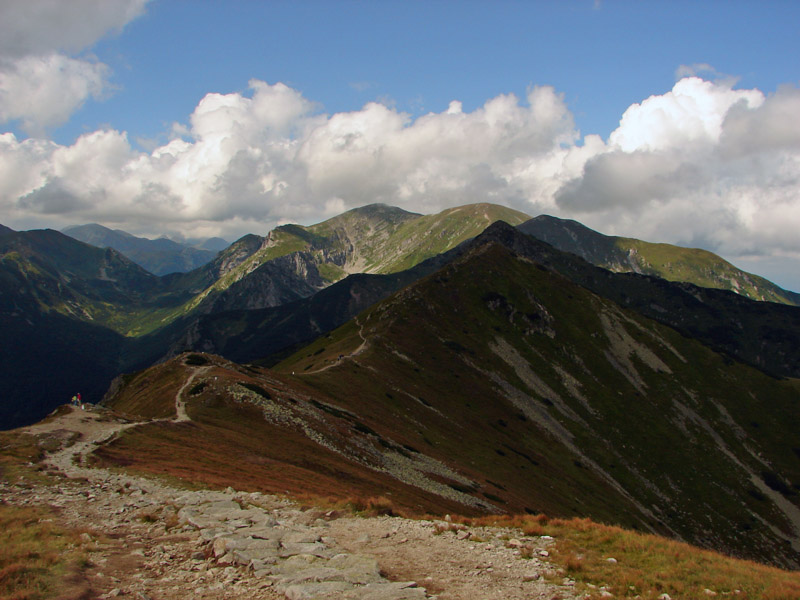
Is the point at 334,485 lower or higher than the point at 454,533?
lower

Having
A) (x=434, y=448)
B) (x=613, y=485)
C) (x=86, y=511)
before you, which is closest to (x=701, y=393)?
(x=613, y=485)

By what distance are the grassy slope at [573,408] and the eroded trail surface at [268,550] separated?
160 ft

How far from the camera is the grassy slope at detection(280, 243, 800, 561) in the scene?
3829 inches

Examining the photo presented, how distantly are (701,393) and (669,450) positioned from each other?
166 ft

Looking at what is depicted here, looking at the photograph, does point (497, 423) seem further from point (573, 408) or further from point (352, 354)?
point (352, 354)

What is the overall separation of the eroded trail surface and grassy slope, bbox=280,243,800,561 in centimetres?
4882

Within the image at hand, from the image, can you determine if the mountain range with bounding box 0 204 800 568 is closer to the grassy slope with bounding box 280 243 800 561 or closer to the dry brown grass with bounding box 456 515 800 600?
the grassy slope with bounding box 280 243 800 561

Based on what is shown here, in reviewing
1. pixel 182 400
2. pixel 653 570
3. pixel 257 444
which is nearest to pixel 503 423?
pixel 182 400

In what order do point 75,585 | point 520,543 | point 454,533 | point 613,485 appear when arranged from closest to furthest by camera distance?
1. point 75,585
2. point 520,543
3. point 454,533
4. point 613,485

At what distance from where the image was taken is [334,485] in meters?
41.9

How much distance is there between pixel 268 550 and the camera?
60.3ft

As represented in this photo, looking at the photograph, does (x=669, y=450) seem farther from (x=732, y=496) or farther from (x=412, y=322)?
(x=412, y=322)

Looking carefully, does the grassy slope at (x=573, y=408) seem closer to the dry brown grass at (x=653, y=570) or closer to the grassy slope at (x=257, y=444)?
the grassy slope at (x=257, y=444)

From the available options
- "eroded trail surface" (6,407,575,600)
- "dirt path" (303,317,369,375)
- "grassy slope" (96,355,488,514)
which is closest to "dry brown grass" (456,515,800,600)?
"eroded trail surface" (6,407,575,600)
